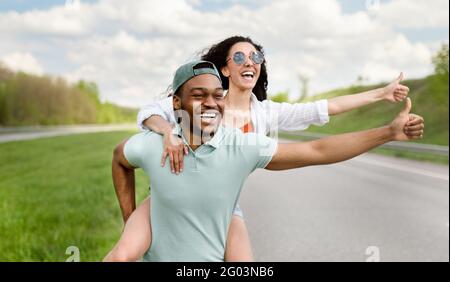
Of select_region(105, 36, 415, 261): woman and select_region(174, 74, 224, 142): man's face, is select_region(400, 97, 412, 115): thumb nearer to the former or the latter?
select_region(105, 36, 415, 261): woman

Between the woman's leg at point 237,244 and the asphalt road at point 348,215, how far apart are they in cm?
375

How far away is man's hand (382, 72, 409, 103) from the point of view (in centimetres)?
153

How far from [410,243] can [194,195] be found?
7.42 m

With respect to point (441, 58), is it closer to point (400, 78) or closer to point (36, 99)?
point (400, 78)

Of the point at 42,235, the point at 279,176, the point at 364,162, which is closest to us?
the point at 42,235

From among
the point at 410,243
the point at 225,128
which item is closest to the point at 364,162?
the point at 410,243

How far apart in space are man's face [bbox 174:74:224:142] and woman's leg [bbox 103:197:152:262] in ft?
0.75

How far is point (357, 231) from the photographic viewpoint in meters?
9.12

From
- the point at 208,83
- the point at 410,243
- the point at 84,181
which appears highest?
the point at 208,83

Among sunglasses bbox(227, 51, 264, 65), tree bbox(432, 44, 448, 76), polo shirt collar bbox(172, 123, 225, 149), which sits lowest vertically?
polo shirt collar bbox(172, 123, 225, 149)

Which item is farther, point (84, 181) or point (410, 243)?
point (84, 181)

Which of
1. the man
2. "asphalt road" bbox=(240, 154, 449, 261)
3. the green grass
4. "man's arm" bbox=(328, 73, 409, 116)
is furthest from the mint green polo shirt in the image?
"asphalt road" bbox=(240, 154, 449, 261)

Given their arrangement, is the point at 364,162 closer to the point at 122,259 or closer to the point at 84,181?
the point at 84,181

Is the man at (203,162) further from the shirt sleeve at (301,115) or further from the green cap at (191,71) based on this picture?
the shirt sleeve at (301,115)
